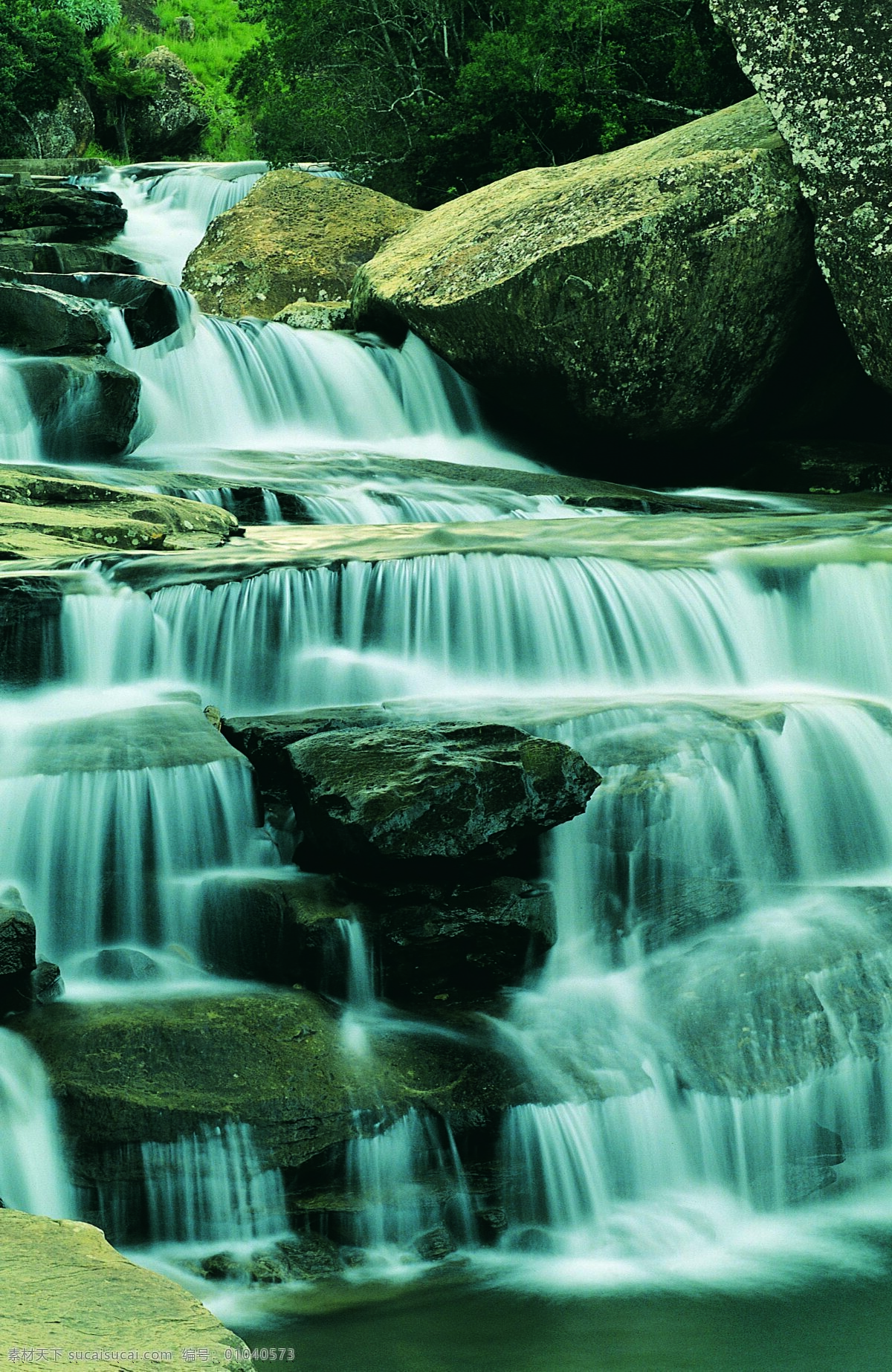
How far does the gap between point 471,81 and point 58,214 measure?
5.62 meters

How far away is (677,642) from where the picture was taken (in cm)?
614

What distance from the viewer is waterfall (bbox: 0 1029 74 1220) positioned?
338 cm

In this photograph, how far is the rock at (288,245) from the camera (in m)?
14.3

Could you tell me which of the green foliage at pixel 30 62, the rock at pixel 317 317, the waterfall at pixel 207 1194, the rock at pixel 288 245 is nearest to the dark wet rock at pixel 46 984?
the waterfall at pixel 207 1194

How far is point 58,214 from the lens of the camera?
16375mm

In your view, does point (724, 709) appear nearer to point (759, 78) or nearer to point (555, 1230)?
point (555, 1230)

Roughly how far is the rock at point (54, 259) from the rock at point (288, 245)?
108 centimetres

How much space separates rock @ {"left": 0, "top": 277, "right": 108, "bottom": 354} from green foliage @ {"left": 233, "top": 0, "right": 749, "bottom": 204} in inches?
294

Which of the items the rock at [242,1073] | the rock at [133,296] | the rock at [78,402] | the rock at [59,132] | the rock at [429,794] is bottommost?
the rock at [242,1073]

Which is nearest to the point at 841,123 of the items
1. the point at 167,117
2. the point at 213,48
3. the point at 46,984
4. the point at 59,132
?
the point at 46,984

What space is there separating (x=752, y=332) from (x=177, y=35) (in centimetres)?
2918

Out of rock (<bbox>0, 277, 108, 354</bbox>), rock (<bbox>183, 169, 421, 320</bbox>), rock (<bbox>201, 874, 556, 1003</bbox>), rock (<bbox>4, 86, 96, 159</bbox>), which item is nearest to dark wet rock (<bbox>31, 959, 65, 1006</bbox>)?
rock (<bbox>201, 874, 556, 1003</bbox>)

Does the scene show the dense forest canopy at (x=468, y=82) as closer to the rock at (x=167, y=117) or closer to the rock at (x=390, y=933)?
the rock at (x=167, y=117)

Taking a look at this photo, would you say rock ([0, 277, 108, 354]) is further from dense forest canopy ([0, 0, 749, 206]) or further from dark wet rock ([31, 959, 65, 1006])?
dense forest canopy ([0, 0, 749, 206])
